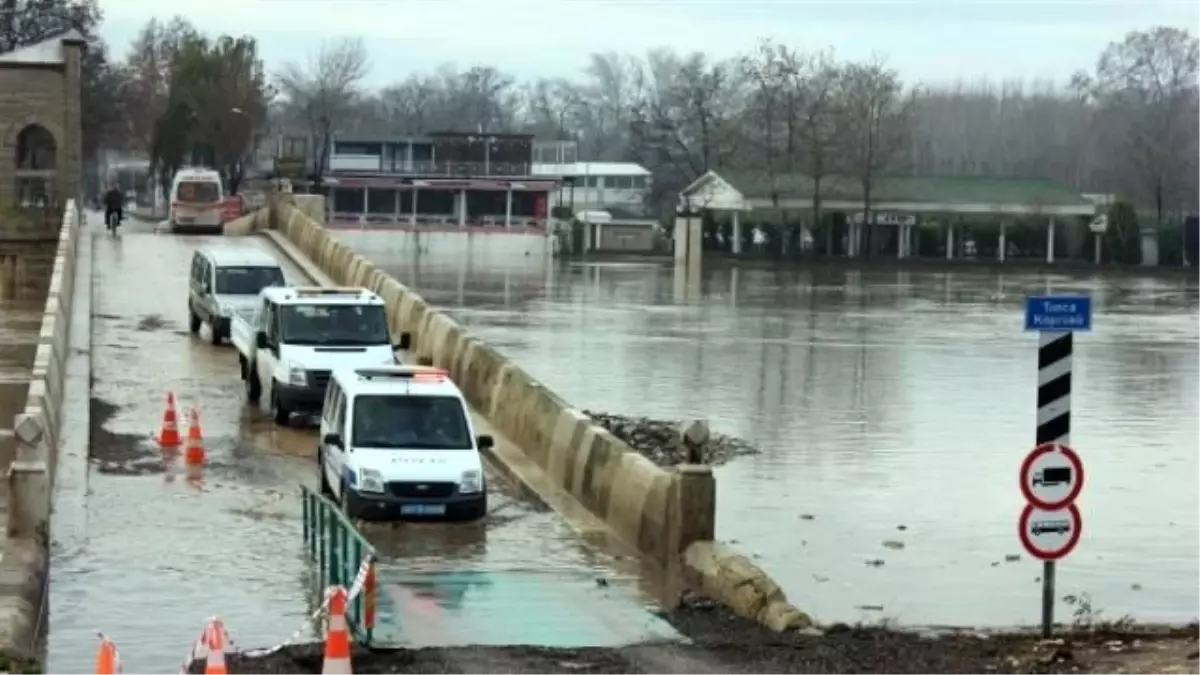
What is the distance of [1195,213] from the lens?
434 feet

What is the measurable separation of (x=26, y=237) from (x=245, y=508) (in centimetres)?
4672

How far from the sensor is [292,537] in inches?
879

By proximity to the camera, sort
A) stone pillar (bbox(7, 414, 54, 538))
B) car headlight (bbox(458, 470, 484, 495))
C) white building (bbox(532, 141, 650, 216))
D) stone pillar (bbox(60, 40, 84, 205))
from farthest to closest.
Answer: white building (bbox(532, 141, 650, 216)), stone pillar (bbox(60, 40, 84, 205)), car headlight (bbox(458, 470, 484, 495)), stone pillar (bbox(7, 414, 54, 538))

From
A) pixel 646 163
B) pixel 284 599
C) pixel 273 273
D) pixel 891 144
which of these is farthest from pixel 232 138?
pixel 284 599

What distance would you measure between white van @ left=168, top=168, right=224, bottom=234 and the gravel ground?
176ft

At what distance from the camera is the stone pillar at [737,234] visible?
113m

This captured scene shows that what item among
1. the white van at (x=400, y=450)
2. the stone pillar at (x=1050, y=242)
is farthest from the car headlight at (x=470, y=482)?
the stone pillar at (x=1050, y=242)

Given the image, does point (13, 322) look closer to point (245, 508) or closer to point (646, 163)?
point (245, 508)

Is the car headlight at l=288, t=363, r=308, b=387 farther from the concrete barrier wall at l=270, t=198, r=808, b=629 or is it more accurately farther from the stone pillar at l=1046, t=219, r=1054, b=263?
the stone pillar at l=1046, t=219, r=1054, b=263

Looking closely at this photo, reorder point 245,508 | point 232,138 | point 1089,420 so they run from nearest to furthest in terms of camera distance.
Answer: point 245,508 < point 1089,420 < point 232,138

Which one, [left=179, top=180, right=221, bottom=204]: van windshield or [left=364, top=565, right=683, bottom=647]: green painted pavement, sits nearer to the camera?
[left=364, top=565, right=683, bottom=647]: green painted pavement

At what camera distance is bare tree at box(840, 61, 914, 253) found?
389 feet

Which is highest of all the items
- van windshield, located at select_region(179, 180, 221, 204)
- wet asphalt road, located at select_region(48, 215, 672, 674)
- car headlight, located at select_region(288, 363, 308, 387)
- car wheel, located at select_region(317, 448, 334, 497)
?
van windshield, located at select_region(179, 180, 221, 204)

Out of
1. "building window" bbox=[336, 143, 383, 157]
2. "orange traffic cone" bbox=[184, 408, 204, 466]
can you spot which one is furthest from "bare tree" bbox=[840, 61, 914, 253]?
"orange traffic cone" bbox=[184, 408, 204, 466]
